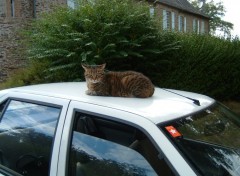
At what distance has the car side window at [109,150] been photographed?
231 cm

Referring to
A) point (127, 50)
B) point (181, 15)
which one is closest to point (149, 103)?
point (127, 50)

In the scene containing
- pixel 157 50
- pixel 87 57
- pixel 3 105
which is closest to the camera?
pixel 3 105

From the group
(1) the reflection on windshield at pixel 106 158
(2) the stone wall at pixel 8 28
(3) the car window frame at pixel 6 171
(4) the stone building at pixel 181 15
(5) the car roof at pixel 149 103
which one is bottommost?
(3) the car window frame at pixel 6 171

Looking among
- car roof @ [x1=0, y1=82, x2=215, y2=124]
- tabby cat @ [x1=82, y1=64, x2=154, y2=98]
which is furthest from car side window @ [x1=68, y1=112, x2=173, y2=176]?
tabby cat @ [x1=82, y1=64, x2=154, y2=98]

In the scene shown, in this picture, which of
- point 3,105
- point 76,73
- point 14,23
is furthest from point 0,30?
point 3,105

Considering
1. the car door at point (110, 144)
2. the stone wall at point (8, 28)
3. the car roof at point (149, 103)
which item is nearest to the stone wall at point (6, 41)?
the stone wall at point (8, 28)

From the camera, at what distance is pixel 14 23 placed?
22.8 m

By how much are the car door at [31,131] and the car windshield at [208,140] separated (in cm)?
82

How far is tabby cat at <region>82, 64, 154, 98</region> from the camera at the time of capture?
355 cm

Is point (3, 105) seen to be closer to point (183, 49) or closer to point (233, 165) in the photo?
point (233, 165)

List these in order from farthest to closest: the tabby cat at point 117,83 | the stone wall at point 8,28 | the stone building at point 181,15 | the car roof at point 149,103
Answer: the stone building at point 181,15, the stone wall at point 8,28, the tabby cat at point 117,83, the car roof at point 149,103

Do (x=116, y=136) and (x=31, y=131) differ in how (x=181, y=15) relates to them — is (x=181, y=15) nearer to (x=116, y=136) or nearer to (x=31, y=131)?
(x=31, y=131)

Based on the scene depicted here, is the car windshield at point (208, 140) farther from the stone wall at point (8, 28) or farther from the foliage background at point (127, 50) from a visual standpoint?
the stone wall at point (8, 28)

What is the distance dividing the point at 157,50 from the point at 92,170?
6.13 m
